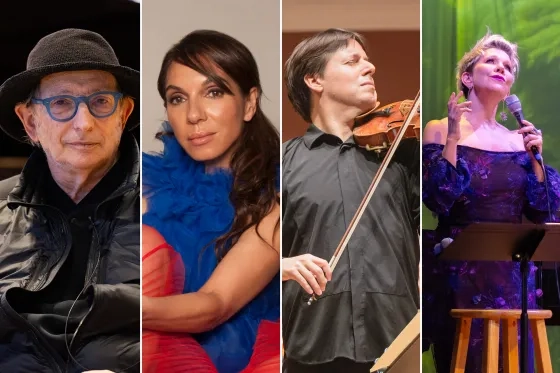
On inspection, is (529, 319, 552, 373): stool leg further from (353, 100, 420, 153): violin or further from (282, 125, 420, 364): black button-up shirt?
(353, 100, 420, 153): violin

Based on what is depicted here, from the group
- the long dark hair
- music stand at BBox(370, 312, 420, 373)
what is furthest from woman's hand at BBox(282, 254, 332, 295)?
music stand at BBox(370, 312, 420, 373)

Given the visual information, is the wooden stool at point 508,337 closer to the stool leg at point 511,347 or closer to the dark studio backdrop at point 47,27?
the stool leg at point 511,347

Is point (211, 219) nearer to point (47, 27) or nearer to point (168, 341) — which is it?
point (168, 341)

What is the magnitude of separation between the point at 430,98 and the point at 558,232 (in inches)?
50.9

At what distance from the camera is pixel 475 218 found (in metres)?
4.23

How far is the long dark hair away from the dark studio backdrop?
0.77ft

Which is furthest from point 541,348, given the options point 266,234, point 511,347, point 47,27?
point 47,27

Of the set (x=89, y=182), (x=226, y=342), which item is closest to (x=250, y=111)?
(x=89, y=182)

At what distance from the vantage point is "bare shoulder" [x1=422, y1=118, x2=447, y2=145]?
13.9 ft

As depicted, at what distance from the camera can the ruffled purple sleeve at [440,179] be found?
417cm

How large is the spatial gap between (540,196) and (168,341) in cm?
209

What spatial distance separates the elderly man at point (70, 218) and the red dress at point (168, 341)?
0.06 m

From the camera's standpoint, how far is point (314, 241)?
3861 millimetres

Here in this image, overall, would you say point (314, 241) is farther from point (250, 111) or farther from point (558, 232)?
point (558, 232)
